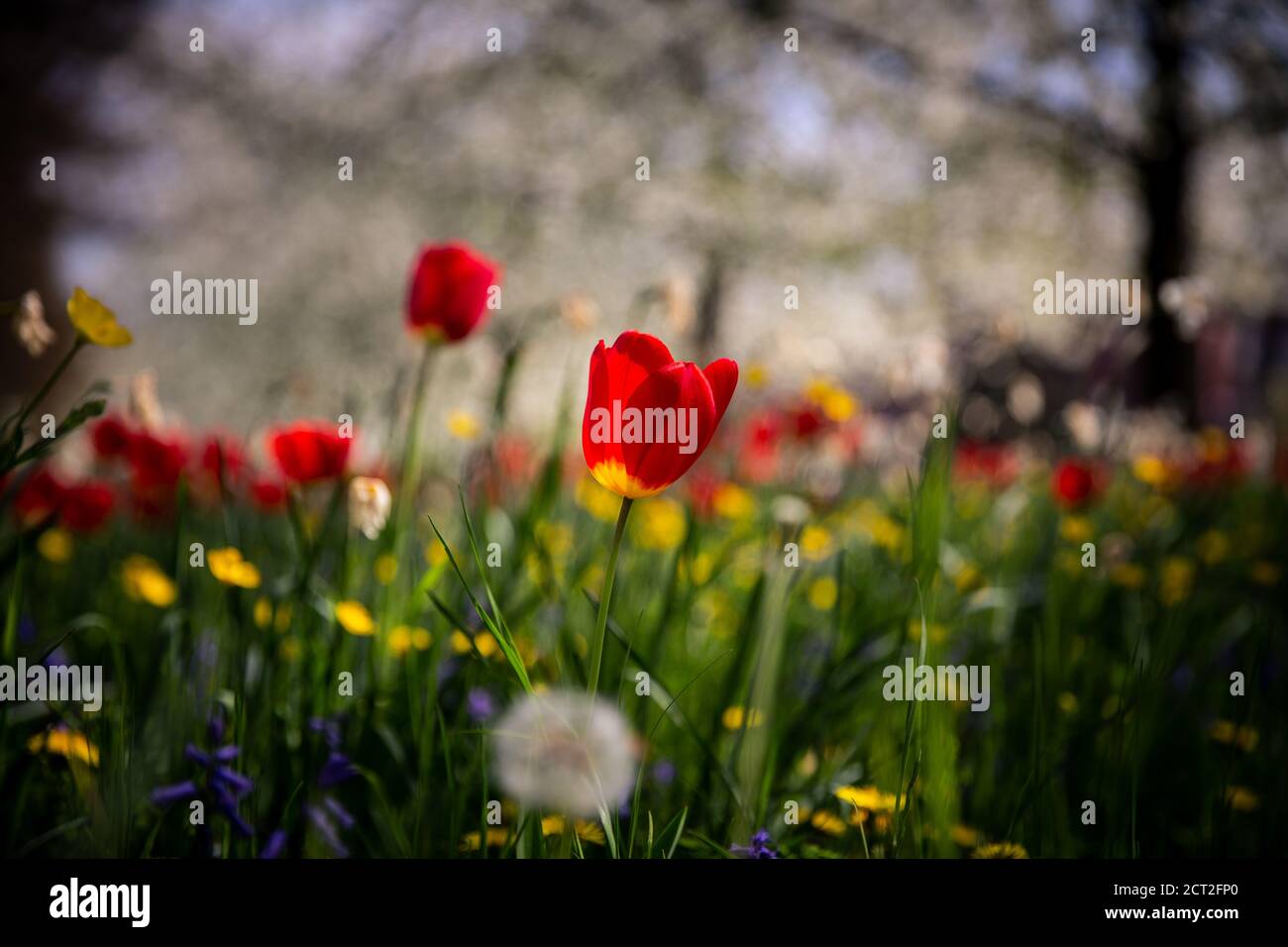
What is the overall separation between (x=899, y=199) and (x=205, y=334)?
16.9ft

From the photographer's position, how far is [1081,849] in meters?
1.03

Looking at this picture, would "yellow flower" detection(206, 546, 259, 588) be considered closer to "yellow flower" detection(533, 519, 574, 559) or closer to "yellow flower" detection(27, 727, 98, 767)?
"yellow flower" detection(27, 727, 98, 767)

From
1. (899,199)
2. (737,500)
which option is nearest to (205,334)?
(899,199)

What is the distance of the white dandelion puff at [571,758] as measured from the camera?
26.5 inches

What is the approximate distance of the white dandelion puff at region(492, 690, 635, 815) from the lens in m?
0.67

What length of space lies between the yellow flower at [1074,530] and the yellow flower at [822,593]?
1.61 feet

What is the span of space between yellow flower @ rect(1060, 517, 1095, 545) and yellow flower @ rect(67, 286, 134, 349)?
1.71 meters

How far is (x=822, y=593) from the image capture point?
194 centimetres

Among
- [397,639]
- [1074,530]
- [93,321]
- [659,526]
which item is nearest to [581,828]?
[397,639]

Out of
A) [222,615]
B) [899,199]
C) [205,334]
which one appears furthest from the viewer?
[205,334]

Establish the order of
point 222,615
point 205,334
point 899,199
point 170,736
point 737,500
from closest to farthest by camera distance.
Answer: point 170,736, point 222,615, point 737,500, point 899,199, point 205,334

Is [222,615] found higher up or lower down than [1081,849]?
higher up

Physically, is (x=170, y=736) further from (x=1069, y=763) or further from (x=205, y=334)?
(x=205, y=334)

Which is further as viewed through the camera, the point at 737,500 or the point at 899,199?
the point at 899,199
